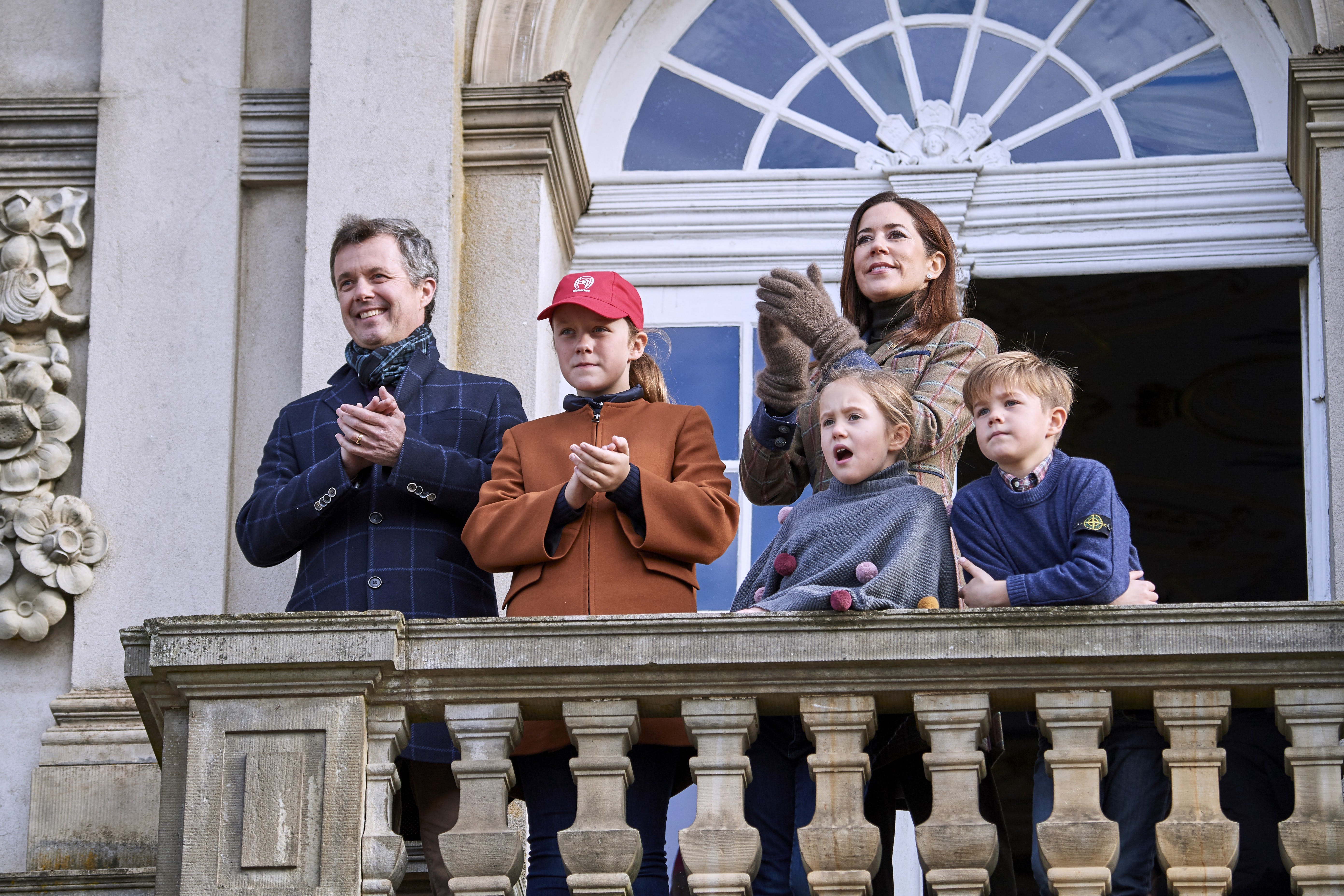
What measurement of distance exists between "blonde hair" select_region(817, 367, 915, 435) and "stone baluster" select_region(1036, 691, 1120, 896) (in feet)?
2.33

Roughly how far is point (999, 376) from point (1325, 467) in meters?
2.50

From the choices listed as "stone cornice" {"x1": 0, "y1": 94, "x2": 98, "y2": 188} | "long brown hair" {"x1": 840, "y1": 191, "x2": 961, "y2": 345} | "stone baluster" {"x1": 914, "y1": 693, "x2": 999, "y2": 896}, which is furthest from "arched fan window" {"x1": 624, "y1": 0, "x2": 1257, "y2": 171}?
"stone baluster" {"x1": 914, "y1": 693, "x2": 999, "y2": 896}

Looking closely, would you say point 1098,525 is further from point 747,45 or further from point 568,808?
point 747,45

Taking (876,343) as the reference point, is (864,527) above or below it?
below

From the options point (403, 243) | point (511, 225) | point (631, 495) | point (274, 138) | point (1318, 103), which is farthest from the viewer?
point (274, 138)

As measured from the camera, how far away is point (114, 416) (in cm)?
696

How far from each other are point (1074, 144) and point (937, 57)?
60 centimetres

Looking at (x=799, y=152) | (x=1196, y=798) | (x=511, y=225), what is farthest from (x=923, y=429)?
(x=799, y=152)

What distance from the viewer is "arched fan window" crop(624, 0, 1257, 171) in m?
7.62

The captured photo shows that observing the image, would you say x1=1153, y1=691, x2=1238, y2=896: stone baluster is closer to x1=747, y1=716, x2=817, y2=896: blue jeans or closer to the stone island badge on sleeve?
the stone island badge on sleeve

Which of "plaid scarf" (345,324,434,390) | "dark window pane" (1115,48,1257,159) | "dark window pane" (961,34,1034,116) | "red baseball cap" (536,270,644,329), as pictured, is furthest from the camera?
"dark window pane" (961,34,1034,116)

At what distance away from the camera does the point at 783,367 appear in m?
5.05

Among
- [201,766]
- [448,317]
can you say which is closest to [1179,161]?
[448,317]

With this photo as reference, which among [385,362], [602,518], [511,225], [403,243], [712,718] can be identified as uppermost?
[511,225]
